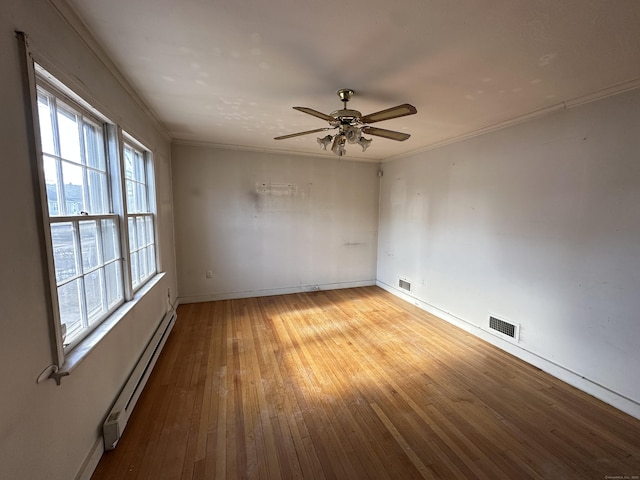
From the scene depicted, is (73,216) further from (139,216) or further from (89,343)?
(139,216)

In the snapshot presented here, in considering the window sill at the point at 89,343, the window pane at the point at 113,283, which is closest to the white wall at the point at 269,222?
the window sill at the point at 89,343

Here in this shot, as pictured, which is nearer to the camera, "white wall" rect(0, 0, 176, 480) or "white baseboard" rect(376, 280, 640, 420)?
"white wall" rect(0, 0, 176, 480)

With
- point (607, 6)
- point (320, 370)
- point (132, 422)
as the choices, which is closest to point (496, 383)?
point (320, 370)

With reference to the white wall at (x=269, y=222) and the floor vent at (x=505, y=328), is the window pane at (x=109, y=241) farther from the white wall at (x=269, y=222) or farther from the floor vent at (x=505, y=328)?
the floor vent at (x=505, y=328)

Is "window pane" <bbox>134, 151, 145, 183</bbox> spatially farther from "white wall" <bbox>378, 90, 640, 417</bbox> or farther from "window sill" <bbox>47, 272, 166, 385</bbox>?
"white wall" <bbox>378, 90, 640, 417</bbox>

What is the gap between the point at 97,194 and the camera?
1807 millimetres

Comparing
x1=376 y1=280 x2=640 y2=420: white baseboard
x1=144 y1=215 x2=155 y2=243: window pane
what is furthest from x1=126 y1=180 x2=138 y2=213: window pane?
x1=376 y1=280 x2=640 y2=420: white baseboard

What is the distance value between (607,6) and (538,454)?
246cm

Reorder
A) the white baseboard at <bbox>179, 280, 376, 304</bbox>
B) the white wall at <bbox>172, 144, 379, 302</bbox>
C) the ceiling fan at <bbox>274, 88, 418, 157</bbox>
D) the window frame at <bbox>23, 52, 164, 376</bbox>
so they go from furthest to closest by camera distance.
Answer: the white baseboard at <bbox>179, 280, 376, 304</bbox> < the white wall at <bbox>172, 144, 379, 302</bbox> < the ceiling fan at <bbox>274, 88, 418, 157</bbox> < the window frame at <bbox>23, 52, 164, 376</bbox>

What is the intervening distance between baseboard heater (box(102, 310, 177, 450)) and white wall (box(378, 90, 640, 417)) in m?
3.51

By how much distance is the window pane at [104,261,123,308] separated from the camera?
6.15ft

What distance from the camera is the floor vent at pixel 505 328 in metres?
2.74

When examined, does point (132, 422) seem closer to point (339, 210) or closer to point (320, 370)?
point (320, 370)

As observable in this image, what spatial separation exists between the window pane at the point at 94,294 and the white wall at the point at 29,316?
24 cm
